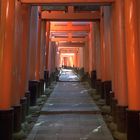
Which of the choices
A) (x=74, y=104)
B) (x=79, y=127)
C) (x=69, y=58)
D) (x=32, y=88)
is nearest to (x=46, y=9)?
(x=32, y=88)

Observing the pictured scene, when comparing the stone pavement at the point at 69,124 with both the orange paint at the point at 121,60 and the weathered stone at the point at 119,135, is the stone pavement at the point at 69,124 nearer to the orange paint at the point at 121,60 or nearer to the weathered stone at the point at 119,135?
the weathered stone at the point at 119,135

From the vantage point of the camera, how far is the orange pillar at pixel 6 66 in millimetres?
4516

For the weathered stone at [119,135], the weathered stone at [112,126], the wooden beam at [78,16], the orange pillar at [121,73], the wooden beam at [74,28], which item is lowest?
the weathered stone at [119,135]

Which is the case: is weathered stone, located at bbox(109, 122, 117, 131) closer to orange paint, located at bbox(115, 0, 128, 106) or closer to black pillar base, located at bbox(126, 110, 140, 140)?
orange paint, located at bbox(115, 0, 128, 106)

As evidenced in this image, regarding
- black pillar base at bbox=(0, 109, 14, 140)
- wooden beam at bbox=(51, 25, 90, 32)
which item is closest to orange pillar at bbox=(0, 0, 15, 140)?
black pillar base at bbox=(0, 109, 14, 140)

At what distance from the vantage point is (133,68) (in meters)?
4.56

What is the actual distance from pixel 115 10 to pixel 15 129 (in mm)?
2958

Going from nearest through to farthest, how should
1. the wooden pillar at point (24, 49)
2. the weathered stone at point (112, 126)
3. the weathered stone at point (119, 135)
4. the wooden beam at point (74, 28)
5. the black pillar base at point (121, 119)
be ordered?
the weathered stone at point (119, 135) → the black pillar base at point (121, 119) → the weathered stone at point (112, 126) → the wooden pillar at point (24, 49) → the wooden beam at point (74, 28)

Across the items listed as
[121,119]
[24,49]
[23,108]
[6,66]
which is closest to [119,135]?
[121,119]

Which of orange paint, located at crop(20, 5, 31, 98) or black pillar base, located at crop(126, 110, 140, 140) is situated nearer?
black pillar base, located at crop(126, 110, 140, 140)

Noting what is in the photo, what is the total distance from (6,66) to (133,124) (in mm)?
2153

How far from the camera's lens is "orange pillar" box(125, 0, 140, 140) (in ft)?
14.8

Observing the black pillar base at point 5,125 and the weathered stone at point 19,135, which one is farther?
the weathered stone at point 19,135

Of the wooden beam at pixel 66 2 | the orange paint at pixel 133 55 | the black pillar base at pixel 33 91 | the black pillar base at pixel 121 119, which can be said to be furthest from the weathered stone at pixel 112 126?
the black pillar base at pixel 33 91
